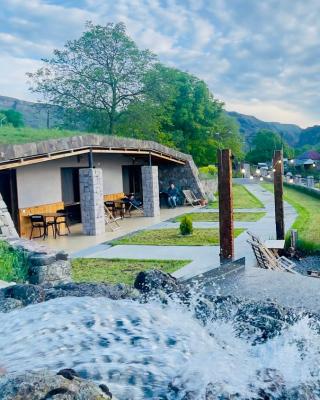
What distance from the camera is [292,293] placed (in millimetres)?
6598

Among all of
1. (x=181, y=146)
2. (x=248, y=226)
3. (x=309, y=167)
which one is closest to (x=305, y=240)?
(x=248, y=226)

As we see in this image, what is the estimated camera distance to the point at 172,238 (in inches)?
516

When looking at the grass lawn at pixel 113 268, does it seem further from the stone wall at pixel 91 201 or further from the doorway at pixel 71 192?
the doorway at pixel 71 192

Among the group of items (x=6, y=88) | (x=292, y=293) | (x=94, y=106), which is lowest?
(x=292, y=293)

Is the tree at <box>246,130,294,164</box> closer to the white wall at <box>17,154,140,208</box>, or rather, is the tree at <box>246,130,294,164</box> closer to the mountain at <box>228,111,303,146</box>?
the white wall at <box>17,154,140,208</box>

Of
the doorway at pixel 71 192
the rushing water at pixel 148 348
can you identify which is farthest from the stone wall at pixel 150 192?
the rushing water at pixel 148 348

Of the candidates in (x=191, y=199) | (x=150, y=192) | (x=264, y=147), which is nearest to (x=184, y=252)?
(x=150, y=192)

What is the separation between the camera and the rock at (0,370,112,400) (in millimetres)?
2691

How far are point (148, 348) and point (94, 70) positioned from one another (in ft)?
92.4

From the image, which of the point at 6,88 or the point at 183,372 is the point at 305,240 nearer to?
the point at 183,372

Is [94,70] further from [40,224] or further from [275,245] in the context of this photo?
[275,245]

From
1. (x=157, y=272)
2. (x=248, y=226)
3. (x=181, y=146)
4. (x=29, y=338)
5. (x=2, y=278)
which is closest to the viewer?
(x=29, y=338)

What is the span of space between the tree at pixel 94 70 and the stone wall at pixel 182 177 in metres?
9.61

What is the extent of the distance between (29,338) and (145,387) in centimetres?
133
